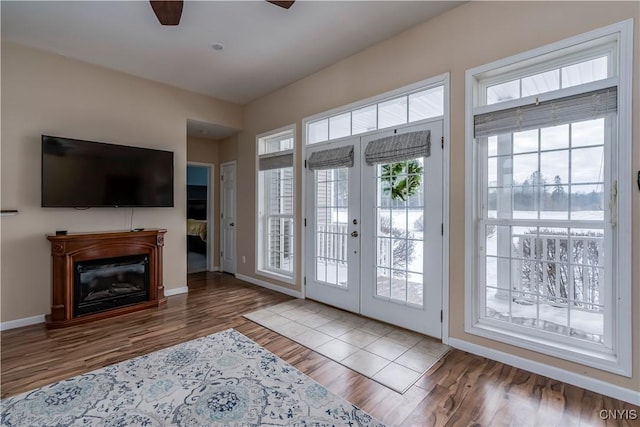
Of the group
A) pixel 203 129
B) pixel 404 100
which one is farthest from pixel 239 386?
pixel 203 129

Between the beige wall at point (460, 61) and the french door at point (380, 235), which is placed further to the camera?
the french door at point (380, 235)

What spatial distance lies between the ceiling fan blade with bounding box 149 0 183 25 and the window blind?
2618 mm

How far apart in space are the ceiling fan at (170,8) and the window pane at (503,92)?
6.07 ft

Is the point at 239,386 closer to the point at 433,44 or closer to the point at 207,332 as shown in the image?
the point at 207,332

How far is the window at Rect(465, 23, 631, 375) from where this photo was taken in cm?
195

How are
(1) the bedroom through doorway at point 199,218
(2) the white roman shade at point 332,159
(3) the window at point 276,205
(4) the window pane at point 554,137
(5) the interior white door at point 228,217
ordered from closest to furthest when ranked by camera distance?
(4) the window pane at point 554,137 < (2) the white roman shade at point 332,159 < (3) the window at point 276,205 < (5) the interior white door at point 228,217 < (1) the bedroom through doorway at point 199,218

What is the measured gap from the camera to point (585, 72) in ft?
6.91

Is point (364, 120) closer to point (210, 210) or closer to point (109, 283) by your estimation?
point (109, 283)

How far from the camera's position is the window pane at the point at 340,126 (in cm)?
354

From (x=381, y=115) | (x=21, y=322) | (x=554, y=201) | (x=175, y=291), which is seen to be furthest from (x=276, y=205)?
(x=554, y=201)

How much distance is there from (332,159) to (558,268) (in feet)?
7.88

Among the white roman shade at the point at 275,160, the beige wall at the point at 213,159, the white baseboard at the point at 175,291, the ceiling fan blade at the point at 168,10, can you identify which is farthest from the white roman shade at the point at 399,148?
the beige wall at the point at 213,159

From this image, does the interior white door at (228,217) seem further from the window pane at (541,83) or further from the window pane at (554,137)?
the window pane at (554,137)

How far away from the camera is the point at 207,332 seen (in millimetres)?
2932
